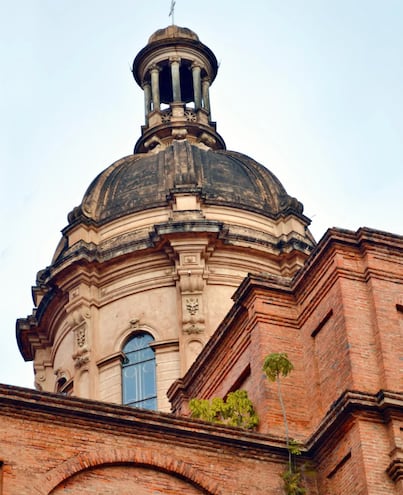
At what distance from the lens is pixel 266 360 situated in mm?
27422

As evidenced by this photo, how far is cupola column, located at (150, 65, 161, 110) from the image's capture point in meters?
50.3

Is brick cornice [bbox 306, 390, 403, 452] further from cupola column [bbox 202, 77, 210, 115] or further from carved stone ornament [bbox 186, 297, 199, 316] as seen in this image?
cupola column [bbox 202, 77, 210, 115]

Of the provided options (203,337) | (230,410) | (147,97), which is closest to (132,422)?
(230,410)

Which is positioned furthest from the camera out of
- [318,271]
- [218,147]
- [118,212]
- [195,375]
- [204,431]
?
[218,147]

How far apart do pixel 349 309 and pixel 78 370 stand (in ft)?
51.8

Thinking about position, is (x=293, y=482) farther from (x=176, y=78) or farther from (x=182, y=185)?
(x=176, y=78)

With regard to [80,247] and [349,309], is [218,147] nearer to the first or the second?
[80,247]

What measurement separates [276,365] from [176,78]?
2491cm

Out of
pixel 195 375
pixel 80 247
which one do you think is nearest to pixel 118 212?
pixel 80 247

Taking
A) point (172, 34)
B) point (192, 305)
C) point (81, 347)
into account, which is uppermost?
point (172, 34)

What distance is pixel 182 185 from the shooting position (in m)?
43.8

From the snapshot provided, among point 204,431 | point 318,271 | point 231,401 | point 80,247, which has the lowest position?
point 204,431

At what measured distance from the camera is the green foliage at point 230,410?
2823 cm

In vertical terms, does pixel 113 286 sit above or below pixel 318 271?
above
